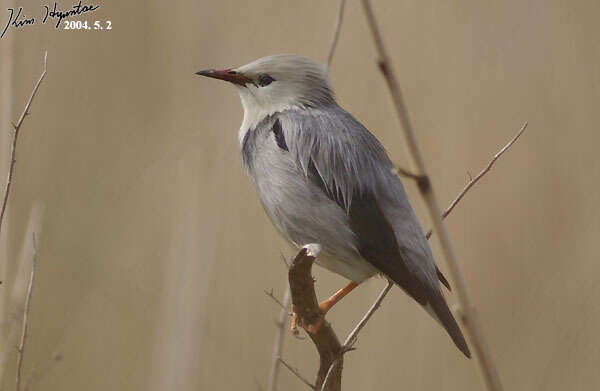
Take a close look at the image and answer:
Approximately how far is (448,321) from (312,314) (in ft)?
1.77

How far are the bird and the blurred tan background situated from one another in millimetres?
1153

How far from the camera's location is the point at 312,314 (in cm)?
251

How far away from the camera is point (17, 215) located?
A: 495 centimetres

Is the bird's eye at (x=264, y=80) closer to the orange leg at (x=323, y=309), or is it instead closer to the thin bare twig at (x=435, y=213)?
the orange leg at (x=323, y=309)

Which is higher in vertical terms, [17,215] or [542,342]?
[17,215]

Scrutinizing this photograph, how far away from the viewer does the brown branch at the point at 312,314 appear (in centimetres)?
240

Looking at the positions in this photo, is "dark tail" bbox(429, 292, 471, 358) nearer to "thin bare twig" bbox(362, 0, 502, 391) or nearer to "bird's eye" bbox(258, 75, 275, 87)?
"thin bare twig" bbox(362, 0, 502, 391)

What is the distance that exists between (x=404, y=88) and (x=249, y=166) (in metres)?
1.80

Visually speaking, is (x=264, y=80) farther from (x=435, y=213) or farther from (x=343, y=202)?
(x=435, y=213)

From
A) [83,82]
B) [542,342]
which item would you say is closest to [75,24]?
[83,82]

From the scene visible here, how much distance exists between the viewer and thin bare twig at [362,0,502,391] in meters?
1.60

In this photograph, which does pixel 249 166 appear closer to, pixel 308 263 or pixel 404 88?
pixel 308 263

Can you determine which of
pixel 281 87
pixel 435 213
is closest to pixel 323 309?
pixel 281 87
